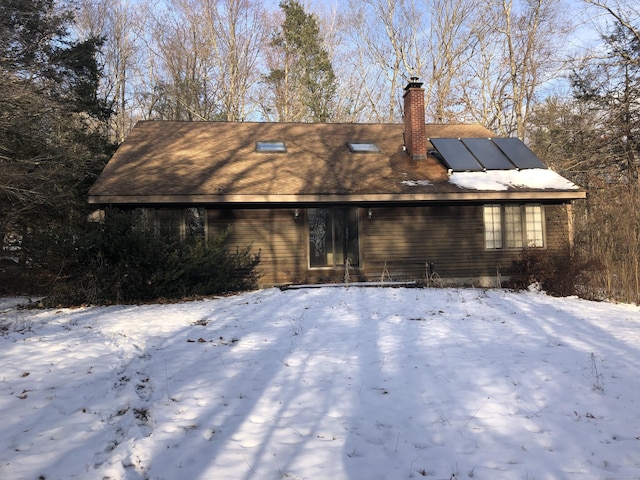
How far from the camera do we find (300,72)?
25.7 m

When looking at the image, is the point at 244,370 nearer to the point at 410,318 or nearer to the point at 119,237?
the point at 410,318

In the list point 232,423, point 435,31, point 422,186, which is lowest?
point 232,423

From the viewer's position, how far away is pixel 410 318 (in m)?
7.27

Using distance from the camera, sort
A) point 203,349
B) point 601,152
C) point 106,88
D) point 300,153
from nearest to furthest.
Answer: point 203,349, point 300,153, point 601,152, point 106,88

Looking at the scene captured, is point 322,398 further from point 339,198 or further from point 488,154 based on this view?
point 488,154

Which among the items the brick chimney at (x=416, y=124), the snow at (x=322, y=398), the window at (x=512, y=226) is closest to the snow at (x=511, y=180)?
the window at (x=512, y=226)

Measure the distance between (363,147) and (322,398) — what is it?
11.8 meters

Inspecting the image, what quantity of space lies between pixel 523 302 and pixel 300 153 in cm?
841

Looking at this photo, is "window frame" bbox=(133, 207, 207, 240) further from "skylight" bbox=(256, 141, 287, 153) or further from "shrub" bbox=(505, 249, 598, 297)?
"shrub" bbox=(505, 249, 598, 297)

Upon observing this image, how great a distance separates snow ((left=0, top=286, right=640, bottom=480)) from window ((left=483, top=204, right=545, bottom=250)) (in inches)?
224

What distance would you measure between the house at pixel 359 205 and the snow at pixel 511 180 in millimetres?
31

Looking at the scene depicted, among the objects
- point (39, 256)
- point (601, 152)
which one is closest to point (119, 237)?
point (39, 256)

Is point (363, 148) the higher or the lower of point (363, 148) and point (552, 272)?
the higher

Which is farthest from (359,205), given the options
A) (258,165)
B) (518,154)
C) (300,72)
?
(300,72)
